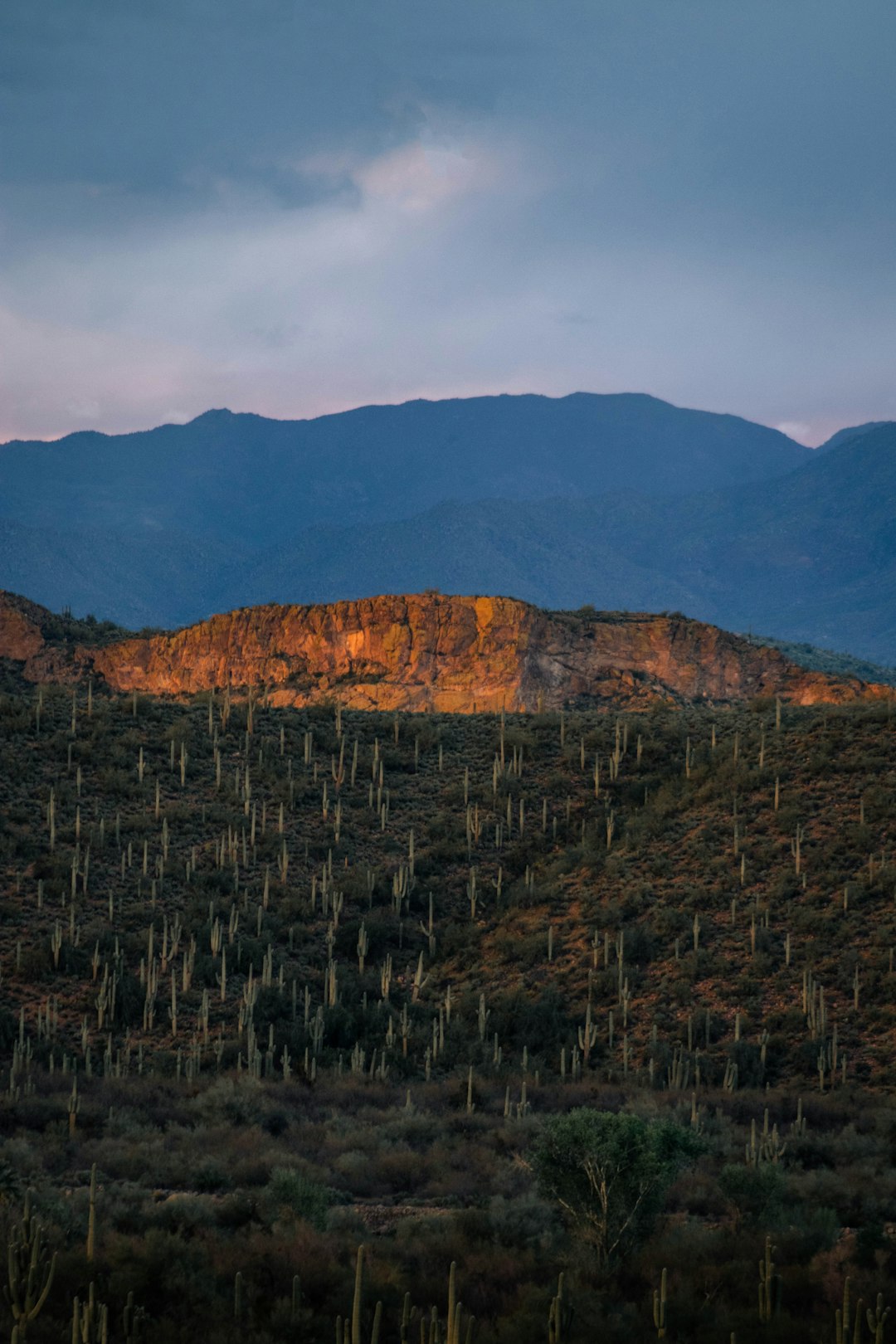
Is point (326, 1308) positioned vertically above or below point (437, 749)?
below

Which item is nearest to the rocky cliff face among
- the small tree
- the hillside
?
the hillside

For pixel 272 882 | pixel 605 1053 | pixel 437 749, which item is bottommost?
pixel 605 1053

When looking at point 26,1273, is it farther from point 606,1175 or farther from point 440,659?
point 440,659

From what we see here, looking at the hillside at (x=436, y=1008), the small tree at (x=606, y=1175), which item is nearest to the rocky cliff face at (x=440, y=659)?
the hillside at (x=436, y=1008)

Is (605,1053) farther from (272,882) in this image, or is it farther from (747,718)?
(747,718)

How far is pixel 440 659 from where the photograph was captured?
297 ft

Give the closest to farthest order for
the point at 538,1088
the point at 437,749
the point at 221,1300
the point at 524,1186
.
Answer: the point at 221,1300
the point at 524,1186
the point at 538,1088
the point at 437,749

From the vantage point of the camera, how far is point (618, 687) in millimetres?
86188

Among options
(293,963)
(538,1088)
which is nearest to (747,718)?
(293,963)

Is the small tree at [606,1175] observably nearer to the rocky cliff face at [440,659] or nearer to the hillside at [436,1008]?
the hillside at [436,1008]

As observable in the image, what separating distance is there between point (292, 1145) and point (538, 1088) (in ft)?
21.9

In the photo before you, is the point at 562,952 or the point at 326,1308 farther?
the point at 562,952

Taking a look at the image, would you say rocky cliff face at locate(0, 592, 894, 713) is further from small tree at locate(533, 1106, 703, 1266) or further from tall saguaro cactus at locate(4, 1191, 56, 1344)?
tall saguaro cactus at locate(4, 1191, 56, 1344)

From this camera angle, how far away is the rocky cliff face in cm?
8694
